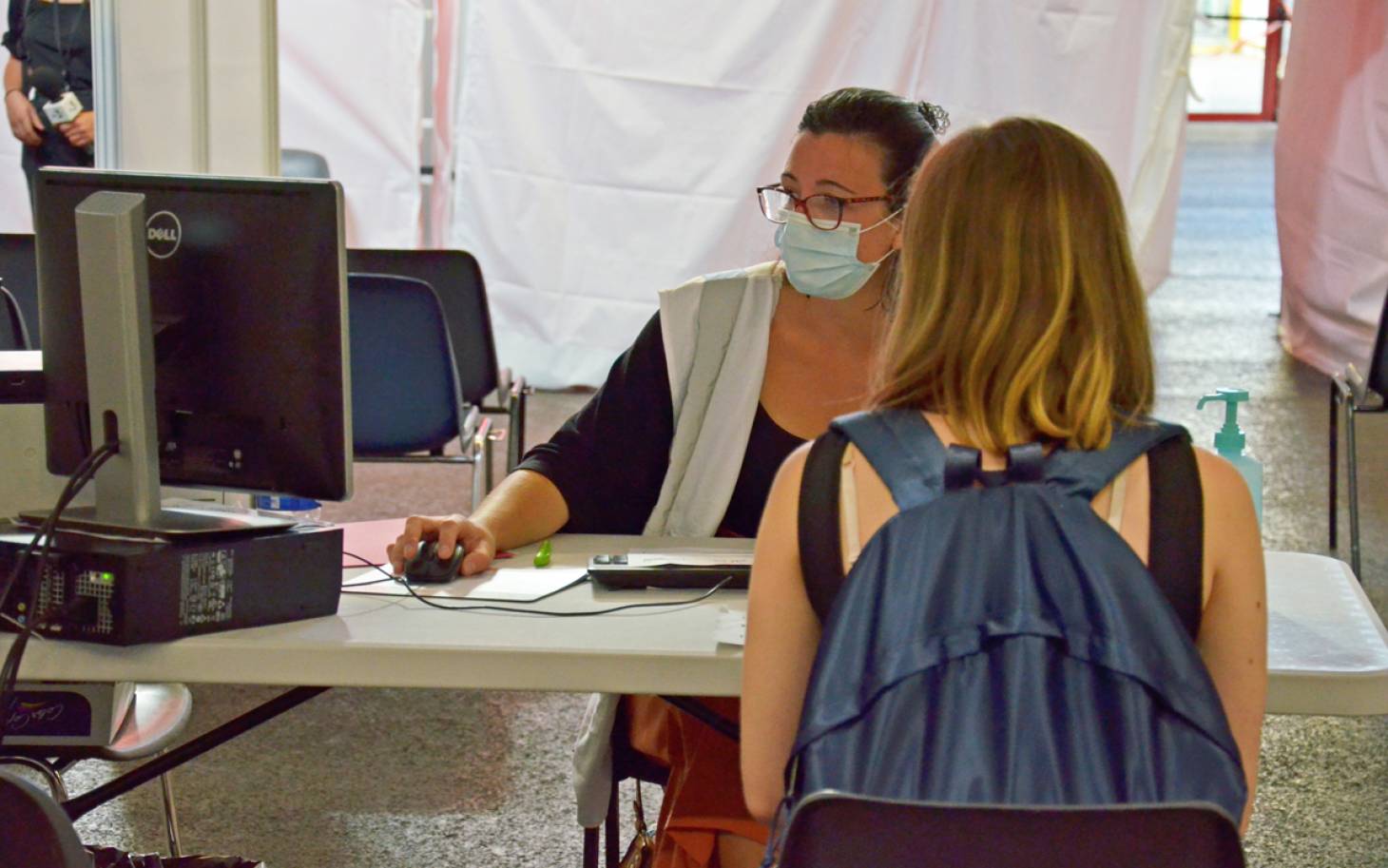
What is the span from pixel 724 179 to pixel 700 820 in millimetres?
4068

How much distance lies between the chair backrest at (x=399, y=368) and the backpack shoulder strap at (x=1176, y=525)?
2.59 m

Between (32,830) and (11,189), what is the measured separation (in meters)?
5.13

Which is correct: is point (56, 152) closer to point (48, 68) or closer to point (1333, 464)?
point (48, 68)

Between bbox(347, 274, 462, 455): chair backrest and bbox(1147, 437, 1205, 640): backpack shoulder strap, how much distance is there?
259cm

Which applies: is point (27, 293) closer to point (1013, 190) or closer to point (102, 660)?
point (102, 660)

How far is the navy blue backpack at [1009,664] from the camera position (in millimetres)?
1111

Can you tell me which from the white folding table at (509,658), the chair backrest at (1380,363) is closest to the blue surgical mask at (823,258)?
the white folding table at (509,658)

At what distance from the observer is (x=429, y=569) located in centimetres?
182

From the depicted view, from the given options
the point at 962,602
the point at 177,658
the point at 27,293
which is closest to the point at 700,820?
the point at 177,658

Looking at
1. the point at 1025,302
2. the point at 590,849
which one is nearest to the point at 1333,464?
the point at 590,849

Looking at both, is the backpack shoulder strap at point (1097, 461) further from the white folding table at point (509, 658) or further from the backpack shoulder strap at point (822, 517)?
the white folding table at point (509, 658)

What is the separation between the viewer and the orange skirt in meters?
1.79

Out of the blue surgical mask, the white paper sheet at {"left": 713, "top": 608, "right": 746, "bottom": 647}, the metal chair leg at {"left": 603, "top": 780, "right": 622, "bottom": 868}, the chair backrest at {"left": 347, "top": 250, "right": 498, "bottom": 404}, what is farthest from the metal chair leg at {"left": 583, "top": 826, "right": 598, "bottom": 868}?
the chair backrest at {"left": 347, "top": 250, "right": 498, "bottom": 404}

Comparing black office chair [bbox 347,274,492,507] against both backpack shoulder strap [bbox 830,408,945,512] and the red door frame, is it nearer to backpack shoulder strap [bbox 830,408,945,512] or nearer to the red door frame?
backpack shoulder strap [bbox 830,408,945,512]
